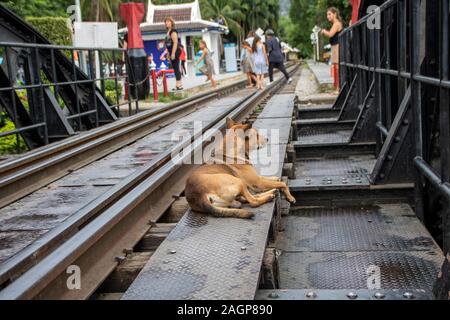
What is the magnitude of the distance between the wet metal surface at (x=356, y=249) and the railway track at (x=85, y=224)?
112 centimetres

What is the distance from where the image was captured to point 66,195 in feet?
18.5

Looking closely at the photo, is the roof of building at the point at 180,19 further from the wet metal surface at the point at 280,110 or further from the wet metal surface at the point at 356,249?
the wet metal surface at the point at 356,249

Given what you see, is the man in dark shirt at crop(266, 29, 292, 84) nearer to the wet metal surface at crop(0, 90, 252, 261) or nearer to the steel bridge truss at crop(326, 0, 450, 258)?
the wet metal surface at crop(0, 90, 252, 261)

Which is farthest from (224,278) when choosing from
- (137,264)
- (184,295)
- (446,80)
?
(446,80)

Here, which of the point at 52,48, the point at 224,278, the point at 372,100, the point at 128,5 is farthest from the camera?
the point at 128,5

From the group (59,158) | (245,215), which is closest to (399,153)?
(245,215)

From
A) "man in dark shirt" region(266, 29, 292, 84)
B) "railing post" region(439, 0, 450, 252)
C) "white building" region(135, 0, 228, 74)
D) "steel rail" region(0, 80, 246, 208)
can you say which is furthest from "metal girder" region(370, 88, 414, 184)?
"white building" region(135, 0, 228, 74)

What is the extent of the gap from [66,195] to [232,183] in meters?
2.24

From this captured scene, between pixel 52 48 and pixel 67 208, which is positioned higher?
pixel 52 48

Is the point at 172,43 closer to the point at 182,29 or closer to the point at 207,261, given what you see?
the point at 207,261

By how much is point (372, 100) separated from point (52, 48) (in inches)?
205

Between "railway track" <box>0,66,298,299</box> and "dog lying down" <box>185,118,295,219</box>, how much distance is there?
576 mm
